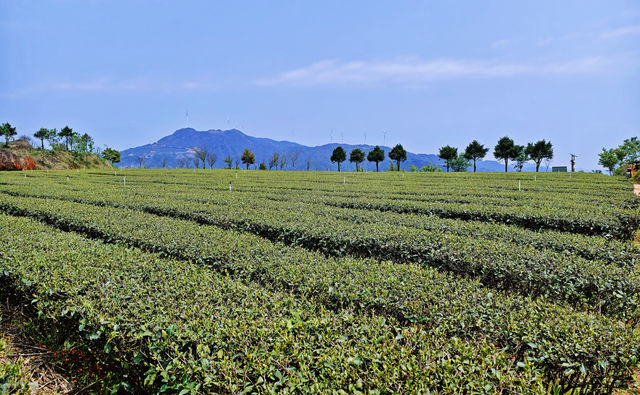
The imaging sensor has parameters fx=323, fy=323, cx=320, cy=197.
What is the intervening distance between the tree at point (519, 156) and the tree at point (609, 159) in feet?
40.5

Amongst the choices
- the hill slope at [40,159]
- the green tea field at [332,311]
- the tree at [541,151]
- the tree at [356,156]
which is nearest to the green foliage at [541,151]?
the tree at [541,151]

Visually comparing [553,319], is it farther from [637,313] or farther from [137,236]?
[137,236]

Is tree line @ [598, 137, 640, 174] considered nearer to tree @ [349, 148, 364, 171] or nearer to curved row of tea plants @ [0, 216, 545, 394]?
tree @ [349, 148, 364, 171]

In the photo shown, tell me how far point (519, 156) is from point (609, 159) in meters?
14.9

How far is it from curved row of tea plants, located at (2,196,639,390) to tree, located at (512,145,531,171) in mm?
65981

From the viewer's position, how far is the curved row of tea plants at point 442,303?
116 inches

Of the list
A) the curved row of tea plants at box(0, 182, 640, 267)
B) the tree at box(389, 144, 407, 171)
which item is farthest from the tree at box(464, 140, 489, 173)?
the curved row of tea plants at box(0, 182, 640, 267)

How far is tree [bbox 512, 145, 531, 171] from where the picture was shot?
201ft

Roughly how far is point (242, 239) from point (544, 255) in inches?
216

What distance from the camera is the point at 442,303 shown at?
367 centimetres

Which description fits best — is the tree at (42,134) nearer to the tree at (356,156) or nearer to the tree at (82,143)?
the tree at (82,143)

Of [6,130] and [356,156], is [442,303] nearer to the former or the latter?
[356,156]

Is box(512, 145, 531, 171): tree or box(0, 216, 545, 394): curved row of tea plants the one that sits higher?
box(512, 145, 531, 171): tree

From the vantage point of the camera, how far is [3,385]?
8.18 ft
